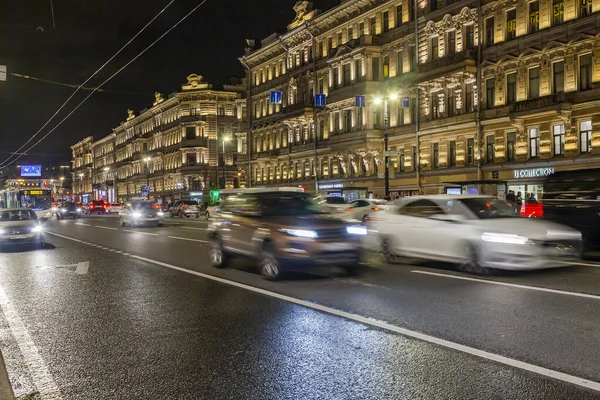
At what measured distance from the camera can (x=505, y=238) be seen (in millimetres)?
10820

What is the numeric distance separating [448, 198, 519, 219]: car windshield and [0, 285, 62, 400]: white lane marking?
862cm

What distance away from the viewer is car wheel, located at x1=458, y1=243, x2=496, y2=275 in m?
11.3

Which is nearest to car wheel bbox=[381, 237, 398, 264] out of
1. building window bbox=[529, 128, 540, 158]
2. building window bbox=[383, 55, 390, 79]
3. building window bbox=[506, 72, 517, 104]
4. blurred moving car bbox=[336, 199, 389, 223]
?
blurred moving car bbox=[336, 199, 389, 223]

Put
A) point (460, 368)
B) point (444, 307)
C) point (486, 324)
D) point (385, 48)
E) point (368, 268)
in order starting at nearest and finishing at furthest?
point (460, 368), point (486, 324), point (444, 307), point (368, 268), point (385, 48)

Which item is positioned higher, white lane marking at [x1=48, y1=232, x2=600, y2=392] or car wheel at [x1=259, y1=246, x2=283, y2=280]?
car wheel at [x1=259, y1=246, x2=283, y2=280]

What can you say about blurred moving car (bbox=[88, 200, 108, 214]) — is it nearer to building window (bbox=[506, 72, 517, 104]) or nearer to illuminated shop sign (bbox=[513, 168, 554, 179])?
building window (bbox=[506, 72, 517, 104])

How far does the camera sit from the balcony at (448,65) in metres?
36.4

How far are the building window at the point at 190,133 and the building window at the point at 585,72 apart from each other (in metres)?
61.7

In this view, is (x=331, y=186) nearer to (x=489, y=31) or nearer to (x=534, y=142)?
(x=489, y=31)

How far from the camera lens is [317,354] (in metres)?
5.81

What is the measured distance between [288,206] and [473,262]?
4021mm

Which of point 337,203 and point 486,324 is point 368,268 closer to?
point 486,324

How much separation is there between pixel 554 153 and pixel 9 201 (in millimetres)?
42040

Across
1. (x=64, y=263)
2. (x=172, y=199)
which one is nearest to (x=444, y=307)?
(x=64, y=263)
